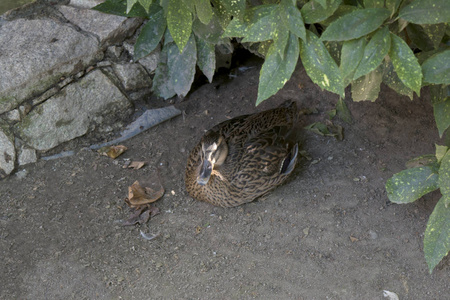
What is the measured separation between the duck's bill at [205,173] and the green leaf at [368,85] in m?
1.30

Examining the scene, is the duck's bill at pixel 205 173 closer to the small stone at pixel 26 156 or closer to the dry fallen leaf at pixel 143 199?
the dry fallen leaf at pixel 143 199

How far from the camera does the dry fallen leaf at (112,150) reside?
395cm

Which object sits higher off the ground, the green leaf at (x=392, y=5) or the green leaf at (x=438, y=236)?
the green leaf at (x=392, y=5)

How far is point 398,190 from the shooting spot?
8.16 ft

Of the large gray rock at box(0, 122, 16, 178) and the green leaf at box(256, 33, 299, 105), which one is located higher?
the green leaf at box(256, 33, 299, 105)

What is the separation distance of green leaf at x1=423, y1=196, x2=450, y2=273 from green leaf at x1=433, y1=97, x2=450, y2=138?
0.37 metres

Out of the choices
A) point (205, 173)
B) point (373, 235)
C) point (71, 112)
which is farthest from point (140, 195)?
point (373, 235)

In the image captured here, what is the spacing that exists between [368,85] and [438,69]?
1.52 ft

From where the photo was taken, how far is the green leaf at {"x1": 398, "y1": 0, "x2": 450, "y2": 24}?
170cm

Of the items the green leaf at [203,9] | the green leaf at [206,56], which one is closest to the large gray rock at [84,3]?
the green leaf at [206,56]

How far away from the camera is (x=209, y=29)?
2613 millimetres

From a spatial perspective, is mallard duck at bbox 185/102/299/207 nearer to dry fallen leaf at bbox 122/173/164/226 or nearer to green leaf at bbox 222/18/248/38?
dry fallen leaf at bbox 122/173/164/226

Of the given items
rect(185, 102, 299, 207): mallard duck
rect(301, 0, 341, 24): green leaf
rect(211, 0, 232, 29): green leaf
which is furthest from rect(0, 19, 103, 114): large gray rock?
rect(301, 0, 341, 24): green leaf

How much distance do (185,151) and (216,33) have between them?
1.52 metres
